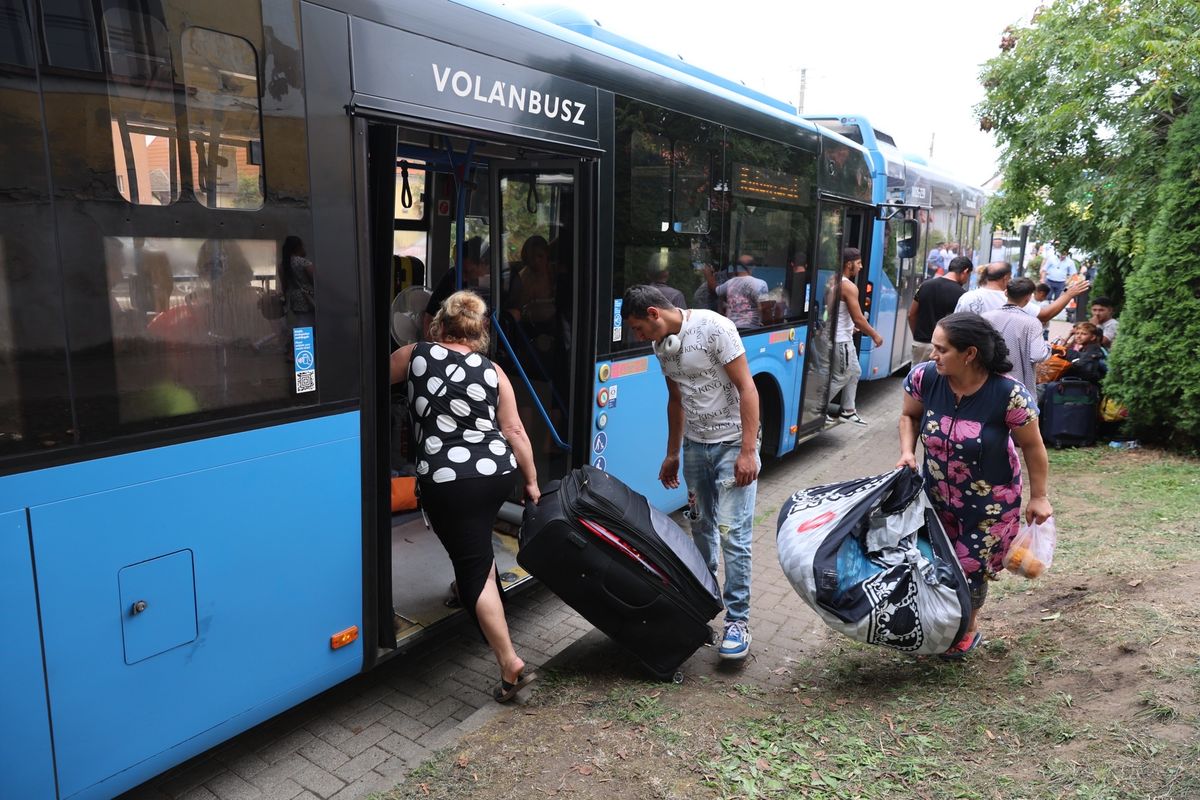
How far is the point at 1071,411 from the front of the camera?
7898 mm

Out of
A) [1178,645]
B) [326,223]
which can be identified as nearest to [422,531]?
[326,223]

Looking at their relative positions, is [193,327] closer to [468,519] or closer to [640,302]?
[468,519]

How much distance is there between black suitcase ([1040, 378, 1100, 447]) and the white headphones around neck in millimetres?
5734

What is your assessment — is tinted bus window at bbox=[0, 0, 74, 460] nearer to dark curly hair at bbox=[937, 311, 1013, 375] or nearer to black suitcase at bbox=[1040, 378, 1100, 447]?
dark curly hair at bbox=[937, 311, 1013, 375]

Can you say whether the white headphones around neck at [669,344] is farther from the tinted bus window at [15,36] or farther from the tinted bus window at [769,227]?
the tinted bus window at [15,36]

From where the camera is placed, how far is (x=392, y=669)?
410cm

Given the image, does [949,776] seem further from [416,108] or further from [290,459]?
[416,108]

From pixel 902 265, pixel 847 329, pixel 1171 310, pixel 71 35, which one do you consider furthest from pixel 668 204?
pixel 902 265

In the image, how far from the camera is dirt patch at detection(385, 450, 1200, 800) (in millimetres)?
2797

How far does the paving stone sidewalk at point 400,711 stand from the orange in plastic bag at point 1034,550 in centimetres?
120

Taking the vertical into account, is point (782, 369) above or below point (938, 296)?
below

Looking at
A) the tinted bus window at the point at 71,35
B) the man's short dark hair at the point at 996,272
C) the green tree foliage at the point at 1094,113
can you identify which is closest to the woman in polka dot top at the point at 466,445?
the tinted bus window at the point at 71,35

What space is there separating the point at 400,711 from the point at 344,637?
0.70 metres

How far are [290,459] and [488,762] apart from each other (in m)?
1.35
